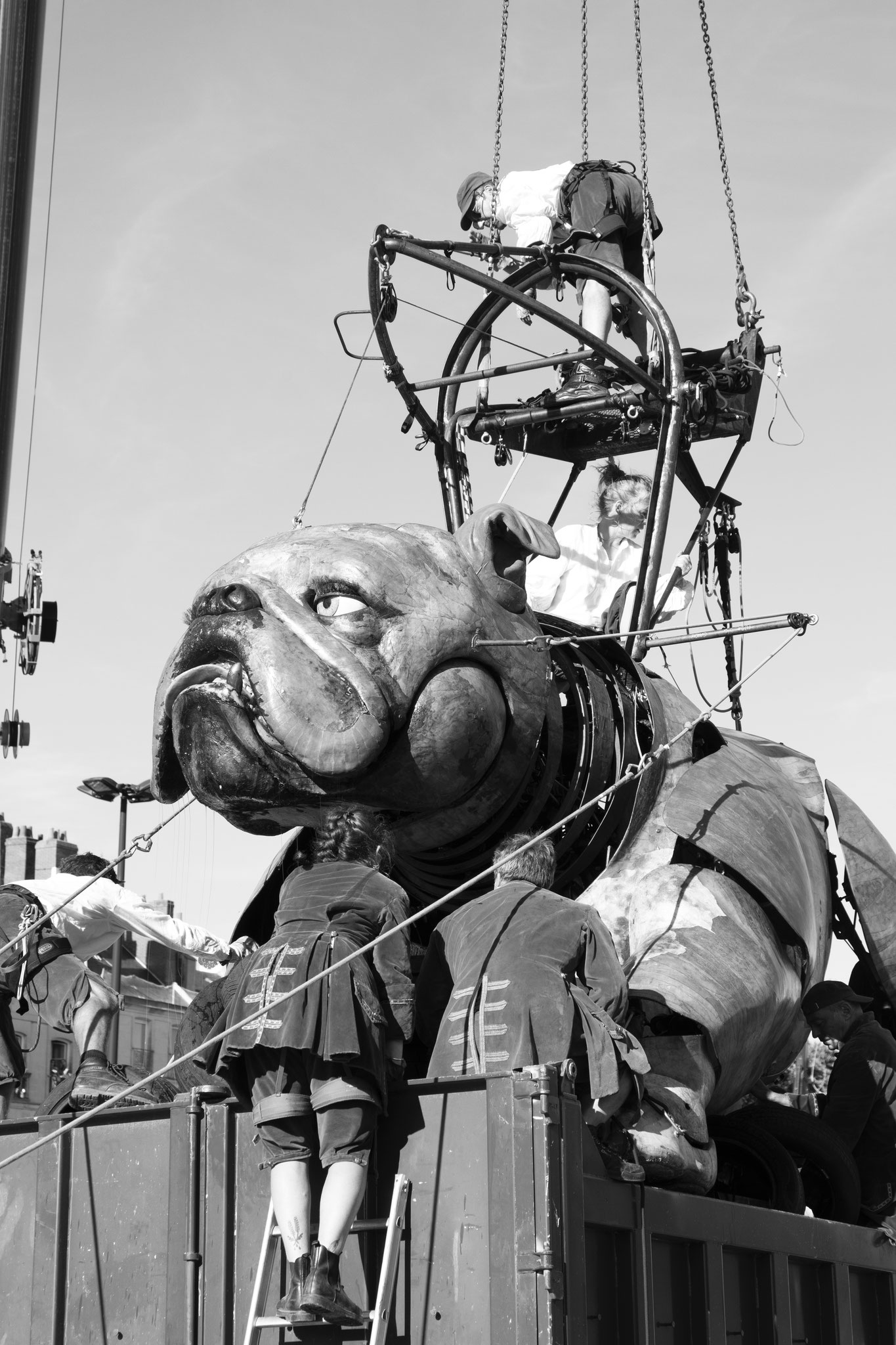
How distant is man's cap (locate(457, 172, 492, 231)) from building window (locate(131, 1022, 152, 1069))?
33.1m

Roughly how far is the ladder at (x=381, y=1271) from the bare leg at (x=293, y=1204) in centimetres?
5

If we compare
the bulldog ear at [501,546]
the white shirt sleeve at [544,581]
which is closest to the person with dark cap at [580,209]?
the white shirt sleeve at [544,581]

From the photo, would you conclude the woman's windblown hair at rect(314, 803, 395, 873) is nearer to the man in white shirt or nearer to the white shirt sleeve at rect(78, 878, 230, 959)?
the man in white shirt

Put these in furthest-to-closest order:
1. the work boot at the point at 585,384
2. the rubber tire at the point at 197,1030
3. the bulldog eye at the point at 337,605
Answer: the work boot at the point at 585,384, the rubber tire at the point at 197,1030, the bulldog eye at the point at 337,605

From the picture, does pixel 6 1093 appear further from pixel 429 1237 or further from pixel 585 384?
pixel 429 1237

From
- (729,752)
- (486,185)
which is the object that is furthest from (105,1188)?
(486,185)

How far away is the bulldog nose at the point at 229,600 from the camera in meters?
5.12

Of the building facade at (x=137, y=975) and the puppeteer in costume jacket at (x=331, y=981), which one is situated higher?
the building facade at (x=137, y=975)

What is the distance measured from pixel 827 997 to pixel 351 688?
235 centimetres

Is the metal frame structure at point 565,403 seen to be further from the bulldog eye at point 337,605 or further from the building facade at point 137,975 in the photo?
the building facade at point 137,975

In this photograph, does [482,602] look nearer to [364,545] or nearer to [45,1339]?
[364,545]

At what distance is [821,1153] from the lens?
600 cm

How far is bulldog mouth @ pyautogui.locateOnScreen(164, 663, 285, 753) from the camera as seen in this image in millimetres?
4949

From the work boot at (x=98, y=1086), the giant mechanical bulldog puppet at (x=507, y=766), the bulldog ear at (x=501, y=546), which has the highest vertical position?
the bulldog ear at (x=501, y=546)
